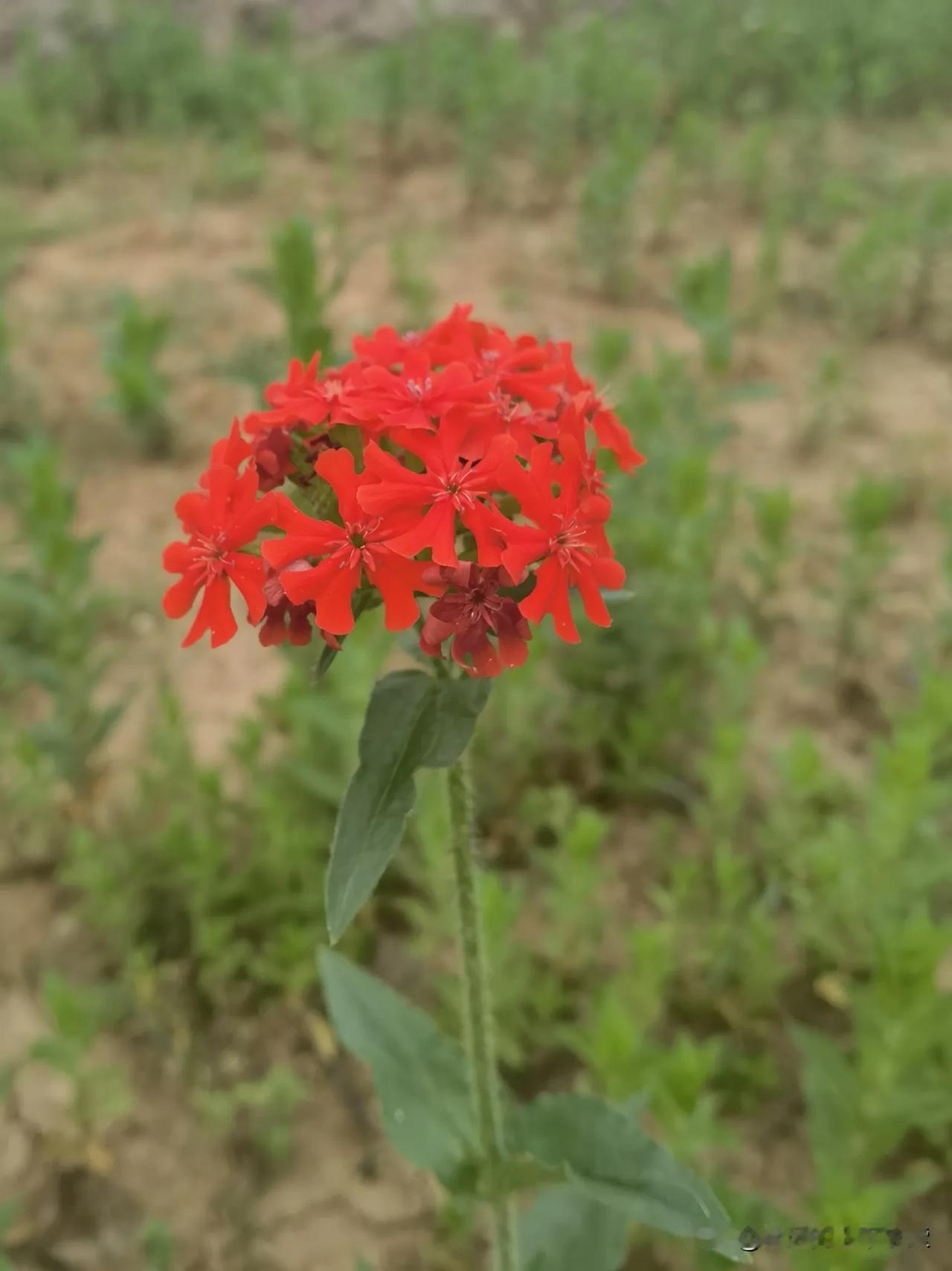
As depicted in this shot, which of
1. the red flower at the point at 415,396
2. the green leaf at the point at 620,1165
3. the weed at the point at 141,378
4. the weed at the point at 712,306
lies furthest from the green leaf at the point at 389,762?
the weed at the point at 141,378

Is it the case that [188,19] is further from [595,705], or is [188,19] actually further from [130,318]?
[595,705]

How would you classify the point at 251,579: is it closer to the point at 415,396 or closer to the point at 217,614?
the point at 217,614

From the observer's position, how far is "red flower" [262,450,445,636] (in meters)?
1.05

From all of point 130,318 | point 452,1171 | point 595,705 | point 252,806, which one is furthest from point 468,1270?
point 130,318

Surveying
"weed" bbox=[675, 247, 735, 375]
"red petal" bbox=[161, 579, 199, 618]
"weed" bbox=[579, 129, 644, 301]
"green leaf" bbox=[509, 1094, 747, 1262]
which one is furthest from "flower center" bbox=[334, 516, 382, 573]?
"weed" bbox=[579, 129, 644, 301]

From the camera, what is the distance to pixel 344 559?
1.07 m

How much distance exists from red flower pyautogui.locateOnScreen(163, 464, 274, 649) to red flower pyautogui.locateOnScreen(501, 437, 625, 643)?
0.90 ft

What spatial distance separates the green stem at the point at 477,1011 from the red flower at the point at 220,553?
319 mm

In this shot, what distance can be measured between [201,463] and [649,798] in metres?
2.17

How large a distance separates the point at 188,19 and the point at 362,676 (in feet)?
24.1

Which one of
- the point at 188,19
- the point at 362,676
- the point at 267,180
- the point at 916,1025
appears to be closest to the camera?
the point at 916,1025

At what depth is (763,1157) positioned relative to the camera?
1.99m

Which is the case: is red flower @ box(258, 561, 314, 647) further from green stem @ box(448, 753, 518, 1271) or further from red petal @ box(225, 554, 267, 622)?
green stem @ box(448, 753, 518, 1271)

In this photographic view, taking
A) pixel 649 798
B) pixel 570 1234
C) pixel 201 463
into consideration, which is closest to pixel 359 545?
pixel 570 1234
